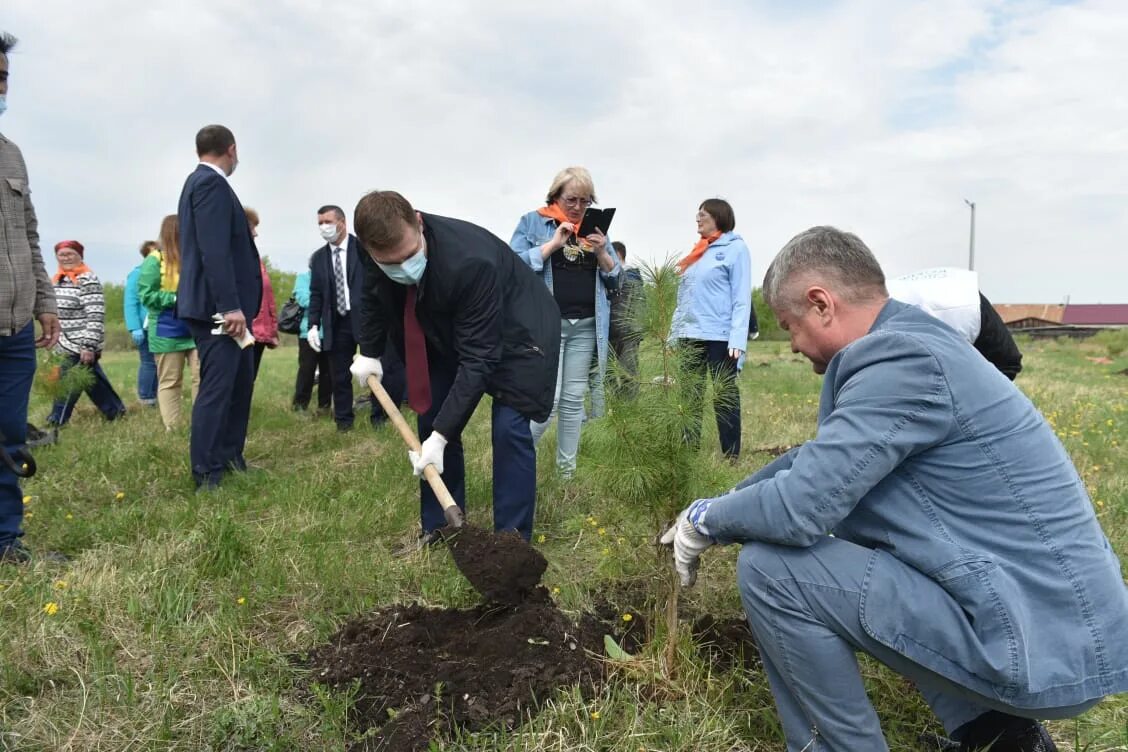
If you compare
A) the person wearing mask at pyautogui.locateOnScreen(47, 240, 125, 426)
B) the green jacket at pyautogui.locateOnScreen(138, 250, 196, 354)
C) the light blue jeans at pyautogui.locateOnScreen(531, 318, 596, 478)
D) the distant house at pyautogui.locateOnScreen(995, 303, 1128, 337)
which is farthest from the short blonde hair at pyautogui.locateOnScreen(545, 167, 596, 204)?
the distant house at pyautogui.locateOnScreen(995, 303, 1128, 337)

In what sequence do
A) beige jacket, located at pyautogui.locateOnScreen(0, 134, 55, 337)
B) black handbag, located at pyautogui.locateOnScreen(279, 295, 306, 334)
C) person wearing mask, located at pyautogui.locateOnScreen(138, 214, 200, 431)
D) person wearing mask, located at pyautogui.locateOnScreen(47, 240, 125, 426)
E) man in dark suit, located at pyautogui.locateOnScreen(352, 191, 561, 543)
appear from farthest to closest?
1. black handbag, located at pyautogui.locateOnScreen(279, 295, 306, 334)
2. person wearing mask, located at pyautogui.locateOnScreen(47, 240, 125, 426)
3. person wearing mask, located at pyautogui.locateOnScreen(138, 214, 200, 431)
4. beige jacket, located at pyautogui.locateOnScreen(0, 134, 55, 337)
5. man in dark suit, located at pyautogui.locateOnScreen(352, 191, 561, 543)

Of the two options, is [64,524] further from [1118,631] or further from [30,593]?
[1118,631]

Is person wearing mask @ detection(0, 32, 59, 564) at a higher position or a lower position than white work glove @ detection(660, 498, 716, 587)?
higher

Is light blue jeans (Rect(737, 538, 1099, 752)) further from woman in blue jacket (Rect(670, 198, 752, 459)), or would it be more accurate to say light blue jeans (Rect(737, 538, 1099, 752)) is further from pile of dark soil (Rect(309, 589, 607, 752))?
woman in blue jacket (Rect(670, 198, 752, 459))

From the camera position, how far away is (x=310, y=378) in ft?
27.5

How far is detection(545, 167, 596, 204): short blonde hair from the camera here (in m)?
4.62

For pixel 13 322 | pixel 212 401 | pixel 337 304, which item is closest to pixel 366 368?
pixel 212 401

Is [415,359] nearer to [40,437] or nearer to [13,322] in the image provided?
[13,322]

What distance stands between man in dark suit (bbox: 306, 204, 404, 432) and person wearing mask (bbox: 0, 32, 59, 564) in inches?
120

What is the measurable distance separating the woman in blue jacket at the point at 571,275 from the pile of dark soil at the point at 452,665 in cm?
188

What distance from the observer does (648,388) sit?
2.75m

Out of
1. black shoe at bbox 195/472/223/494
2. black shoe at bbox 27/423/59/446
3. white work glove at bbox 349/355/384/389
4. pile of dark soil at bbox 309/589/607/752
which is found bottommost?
pile of dark soil at bbox 309/589/607/752

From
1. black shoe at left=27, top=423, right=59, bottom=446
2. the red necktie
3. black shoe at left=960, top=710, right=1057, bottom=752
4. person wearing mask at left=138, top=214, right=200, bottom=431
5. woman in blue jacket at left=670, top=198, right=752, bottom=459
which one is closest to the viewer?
black shoe at left=960, top=710, right=1057, bottom=752

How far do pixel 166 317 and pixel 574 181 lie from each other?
4.19 meters
